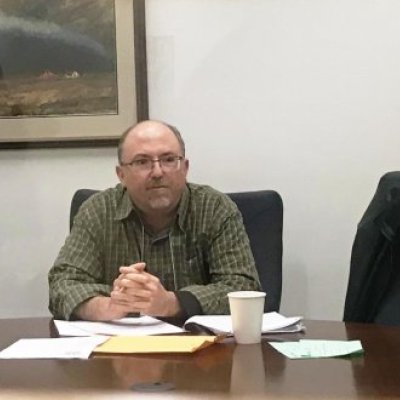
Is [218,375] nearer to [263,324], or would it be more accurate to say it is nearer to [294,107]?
[263,324]

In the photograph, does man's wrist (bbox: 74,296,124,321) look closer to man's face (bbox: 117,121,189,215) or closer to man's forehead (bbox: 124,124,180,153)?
man's face (bbox: 117,121,189,215)

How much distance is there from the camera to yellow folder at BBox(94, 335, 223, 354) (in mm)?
1413

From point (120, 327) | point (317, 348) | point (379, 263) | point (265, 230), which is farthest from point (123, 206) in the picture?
point (317, 348)

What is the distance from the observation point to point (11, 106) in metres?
2.72

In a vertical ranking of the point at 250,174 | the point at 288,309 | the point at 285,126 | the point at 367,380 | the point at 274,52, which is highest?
the point at 274,52

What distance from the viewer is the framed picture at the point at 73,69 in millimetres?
2664

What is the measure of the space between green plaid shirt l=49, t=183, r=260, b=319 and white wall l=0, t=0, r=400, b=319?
0.49 metres

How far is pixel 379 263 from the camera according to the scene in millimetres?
2025

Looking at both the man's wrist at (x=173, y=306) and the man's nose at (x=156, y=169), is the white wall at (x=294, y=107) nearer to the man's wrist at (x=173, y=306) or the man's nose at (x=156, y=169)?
the man's nose at (x=156, y=169)

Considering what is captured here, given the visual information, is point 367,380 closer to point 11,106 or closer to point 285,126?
point 285,126

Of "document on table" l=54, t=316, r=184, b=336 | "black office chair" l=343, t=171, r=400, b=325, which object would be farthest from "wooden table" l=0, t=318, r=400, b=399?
"black office chair" l=343, t=171, r=400, b=325

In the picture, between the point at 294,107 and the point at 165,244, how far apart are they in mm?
786

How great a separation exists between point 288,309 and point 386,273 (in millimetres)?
741

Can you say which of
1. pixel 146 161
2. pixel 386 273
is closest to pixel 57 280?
pixel 146 161
